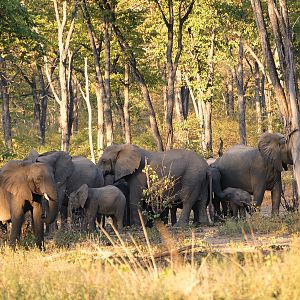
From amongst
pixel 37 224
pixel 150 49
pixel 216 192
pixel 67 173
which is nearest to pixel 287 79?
pixel 67 173

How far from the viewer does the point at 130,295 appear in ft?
27.9

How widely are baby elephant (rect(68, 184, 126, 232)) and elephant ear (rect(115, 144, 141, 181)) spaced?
1.85 metres

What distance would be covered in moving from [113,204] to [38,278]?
30.7 feet

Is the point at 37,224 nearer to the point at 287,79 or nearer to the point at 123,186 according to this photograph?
the point at 287,79

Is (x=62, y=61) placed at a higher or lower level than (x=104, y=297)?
higher

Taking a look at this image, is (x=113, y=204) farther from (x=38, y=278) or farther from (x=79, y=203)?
(x=38, y=278)

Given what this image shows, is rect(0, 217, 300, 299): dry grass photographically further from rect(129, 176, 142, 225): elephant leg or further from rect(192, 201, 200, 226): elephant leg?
rect(192, 201, 200, 226): elephant leg

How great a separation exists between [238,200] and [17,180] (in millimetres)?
8216

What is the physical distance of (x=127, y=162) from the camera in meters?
21.8

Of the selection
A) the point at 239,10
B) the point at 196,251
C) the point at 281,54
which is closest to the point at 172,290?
the point at 196,251

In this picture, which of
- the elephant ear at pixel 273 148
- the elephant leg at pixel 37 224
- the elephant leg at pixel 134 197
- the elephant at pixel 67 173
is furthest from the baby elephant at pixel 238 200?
the elephant leg at pixel 37 224

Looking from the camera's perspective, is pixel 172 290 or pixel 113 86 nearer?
pixel 172 290

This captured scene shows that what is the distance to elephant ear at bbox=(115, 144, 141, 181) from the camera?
2178cm

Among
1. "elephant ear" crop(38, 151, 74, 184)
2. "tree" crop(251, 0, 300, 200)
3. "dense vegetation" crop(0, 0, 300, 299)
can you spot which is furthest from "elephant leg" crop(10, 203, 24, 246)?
"tree" crop(251, 0, 300, 200)
